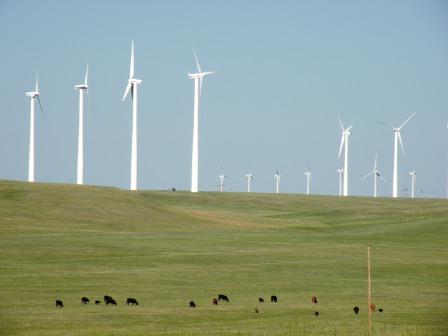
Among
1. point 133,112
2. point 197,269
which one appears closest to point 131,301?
point 197,269

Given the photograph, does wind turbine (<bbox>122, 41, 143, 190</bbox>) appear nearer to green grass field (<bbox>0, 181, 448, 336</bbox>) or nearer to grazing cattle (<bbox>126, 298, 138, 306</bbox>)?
green grass field (<bbox>0, 181, 448, 336</bbox>)

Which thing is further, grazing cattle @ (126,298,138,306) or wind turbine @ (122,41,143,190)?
wind turbine @ (122,41,143,190)

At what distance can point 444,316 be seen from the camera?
109 feet

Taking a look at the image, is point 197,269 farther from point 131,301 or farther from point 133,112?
point 133,112

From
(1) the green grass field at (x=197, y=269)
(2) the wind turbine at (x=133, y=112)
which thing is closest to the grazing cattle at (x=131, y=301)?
(1) the green grass field at (x=197, y=269)

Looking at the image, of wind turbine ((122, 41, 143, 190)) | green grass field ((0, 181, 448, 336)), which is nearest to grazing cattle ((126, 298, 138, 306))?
green grass field ((0, 181, 448, 336))

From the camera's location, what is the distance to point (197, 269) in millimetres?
49094

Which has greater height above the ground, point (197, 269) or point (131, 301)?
point (197, 269)

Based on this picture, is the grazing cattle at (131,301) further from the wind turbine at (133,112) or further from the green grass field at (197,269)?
the wind turbine at (133,112)

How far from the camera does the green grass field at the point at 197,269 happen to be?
31547 mm

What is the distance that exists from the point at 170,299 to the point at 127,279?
6.99m

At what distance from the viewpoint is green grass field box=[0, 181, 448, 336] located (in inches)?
1242

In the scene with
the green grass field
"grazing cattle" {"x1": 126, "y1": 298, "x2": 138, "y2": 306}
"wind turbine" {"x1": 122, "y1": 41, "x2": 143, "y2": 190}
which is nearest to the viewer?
the green grass field

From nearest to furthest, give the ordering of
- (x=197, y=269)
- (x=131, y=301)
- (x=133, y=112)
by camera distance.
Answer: (x=131, y=301) < (x=197, y=269) < (x=133, y=112)
